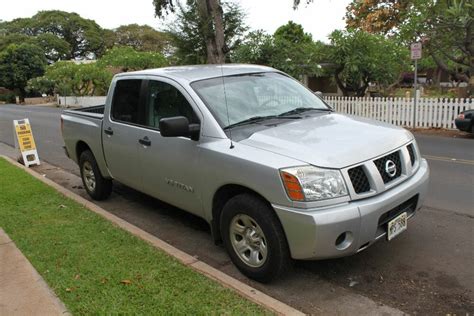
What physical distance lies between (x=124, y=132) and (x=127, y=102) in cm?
38

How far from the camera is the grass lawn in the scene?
3.39 meters

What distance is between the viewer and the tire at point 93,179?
6.35 m

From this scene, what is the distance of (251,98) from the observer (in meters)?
4.64

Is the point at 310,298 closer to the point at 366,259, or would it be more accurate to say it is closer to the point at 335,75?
the point at 366,259

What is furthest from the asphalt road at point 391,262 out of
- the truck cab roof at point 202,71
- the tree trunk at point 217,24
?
the tree trunk at point 217,24

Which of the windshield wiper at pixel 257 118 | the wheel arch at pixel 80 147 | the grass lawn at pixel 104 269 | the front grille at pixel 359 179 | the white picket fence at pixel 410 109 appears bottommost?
the white picket fence at pixel 410 109

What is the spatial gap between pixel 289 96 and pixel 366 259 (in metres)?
1.90

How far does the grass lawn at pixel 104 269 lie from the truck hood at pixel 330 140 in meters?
1.20

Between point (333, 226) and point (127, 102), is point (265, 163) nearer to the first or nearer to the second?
point (333, 226)

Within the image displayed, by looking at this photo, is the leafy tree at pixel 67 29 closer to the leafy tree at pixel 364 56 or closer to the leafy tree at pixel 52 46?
the leafy tree at pixel 52 46

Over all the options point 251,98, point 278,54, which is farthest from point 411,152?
point 278,54

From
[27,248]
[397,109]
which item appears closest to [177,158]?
[27,248]

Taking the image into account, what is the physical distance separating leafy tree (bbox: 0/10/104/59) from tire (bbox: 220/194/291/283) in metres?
77.5

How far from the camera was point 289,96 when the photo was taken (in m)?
5.02
